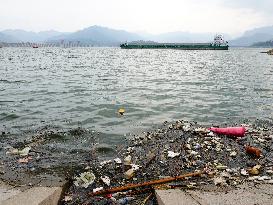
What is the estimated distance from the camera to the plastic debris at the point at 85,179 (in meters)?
7.75

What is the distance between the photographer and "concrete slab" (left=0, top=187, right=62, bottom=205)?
6.05m

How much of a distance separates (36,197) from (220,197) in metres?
3.91

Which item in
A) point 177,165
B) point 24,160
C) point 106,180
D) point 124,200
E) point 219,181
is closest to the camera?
point 124,200

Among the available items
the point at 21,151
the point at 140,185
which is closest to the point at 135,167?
the point at 140,185

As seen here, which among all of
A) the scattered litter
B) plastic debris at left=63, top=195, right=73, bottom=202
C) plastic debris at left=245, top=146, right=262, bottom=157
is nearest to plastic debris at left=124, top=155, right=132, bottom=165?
plastic debris at left=63, top=195, right=73, bottom=202

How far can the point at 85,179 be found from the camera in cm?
792

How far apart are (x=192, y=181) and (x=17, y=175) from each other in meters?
4.71

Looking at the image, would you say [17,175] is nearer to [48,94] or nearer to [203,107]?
[203,107]

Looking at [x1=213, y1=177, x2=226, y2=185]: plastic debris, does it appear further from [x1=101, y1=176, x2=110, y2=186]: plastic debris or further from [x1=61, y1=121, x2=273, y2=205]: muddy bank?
[x1=101, y1=176, x2=110, y2=186]: plastic debris

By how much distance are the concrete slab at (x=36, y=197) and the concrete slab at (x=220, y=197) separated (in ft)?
7.36

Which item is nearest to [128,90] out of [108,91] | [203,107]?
[108,91]

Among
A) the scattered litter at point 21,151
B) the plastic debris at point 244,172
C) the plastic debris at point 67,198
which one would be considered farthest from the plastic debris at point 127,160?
the scattered litter at point 21,151

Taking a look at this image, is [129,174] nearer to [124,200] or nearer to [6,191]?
[124,200]

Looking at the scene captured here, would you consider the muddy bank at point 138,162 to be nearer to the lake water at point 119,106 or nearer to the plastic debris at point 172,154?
the plastic debris at point 172,154
